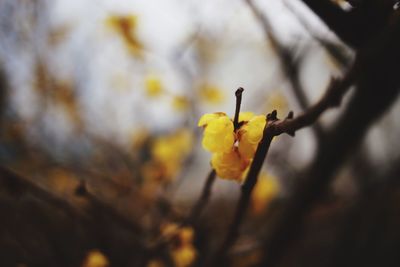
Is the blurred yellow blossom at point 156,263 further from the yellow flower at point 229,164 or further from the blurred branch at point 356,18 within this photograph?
the blurred branch at point 356,18

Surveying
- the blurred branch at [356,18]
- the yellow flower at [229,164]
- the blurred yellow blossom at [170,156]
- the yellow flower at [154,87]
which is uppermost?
the yellow flower at [154,87]

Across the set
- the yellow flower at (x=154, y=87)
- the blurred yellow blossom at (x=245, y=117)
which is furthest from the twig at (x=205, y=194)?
the yellow flower at (x=154, y=87)

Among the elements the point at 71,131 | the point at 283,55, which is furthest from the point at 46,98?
the point at 283,55

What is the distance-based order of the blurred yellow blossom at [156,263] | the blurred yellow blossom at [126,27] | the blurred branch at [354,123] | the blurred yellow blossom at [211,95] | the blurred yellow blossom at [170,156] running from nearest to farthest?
the blurred branch at [354,123] < the blurred yellow blossom at [156,263] < the blurred yellow blossom at [170,156] < the blurred yellow blossom at [126,27] < the blurred yellow blossom at [211,95]

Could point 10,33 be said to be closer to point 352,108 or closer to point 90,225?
point 90,225

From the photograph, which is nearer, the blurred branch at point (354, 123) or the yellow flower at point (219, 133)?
the yellow flower at point (219, 133)

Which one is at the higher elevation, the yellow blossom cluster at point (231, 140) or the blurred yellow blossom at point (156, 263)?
the blurred yellow blossom at point (156, 263)
